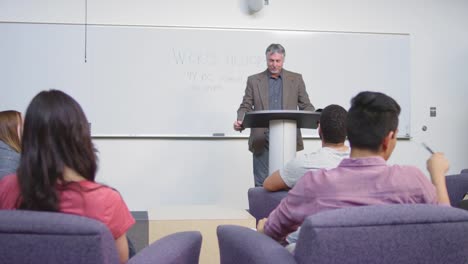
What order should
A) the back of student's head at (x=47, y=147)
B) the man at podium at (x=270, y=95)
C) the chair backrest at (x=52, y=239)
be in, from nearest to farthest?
the chair backrest at (x=52, y=239) < the back of student's head at (x=47, y=147) < the man at podium at (x=270, y=95)

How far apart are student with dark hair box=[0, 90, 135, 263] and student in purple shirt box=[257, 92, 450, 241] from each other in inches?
22.0

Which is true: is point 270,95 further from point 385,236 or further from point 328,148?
point 385,236

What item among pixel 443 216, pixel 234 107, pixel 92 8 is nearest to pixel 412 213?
pixel 443 216

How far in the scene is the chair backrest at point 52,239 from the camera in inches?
43.7

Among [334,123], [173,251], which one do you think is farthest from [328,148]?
[173,251]

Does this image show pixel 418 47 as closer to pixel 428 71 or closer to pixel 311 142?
pixel 428 71

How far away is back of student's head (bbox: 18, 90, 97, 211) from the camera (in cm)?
126

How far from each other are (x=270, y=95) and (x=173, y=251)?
96.9 inches

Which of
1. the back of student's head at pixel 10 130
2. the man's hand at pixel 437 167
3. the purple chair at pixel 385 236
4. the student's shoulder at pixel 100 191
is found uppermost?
the back of student's head at pixel 10 130

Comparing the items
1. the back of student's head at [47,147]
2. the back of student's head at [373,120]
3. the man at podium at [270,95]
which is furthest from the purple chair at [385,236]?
the man at podium at [270,95]

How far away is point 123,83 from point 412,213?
12.8 feet

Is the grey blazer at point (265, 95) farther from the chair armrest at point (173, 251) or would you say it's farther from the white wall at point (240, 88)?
the chair armrest at point (173, 251)

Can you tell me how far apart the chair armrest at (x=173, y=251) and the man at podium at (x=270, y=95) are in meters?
2.03

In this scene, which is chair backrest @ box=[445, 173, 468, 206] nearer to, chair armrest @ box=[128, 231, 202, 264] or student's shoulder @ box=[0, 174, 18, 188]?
chair armrest @ box=[128, 231, 202, 264]
